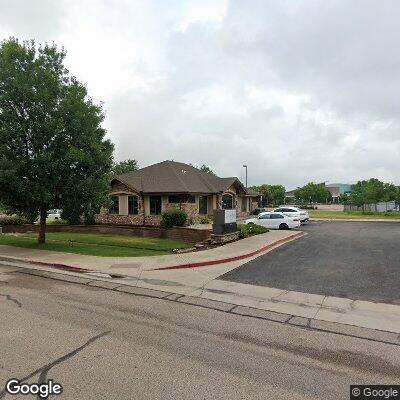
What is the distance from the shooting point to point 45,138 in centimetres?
1847

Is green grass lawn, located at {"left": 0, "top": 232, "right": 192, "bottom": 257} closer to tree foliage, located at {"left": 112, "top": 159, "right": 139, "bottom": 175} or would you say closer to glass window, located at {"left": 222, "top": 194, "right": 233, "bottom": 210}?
glass window, located at {"left": 222, "top": 194, "right": 233, "bottom": 210}

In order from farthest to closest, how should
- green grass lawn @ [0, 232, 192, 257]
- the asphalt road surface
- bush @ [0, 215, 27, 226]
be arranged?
1. bush @ [0, 215, 27, 226]
2. green grass lawn @ [0, 232, 192, 257]
3. the asphalt road surface

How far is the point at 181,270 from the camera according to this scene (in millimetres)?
14352

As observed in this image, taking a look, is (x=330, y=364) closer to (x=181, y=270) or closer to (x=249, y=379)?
A: (x=249, y=379)

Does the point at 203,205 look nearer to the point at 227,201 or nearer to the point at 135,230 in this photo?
the point at 227,201

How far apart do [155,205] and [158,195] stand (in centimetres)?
97

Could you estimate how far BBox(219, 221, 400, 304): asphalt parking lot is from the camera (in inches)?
450

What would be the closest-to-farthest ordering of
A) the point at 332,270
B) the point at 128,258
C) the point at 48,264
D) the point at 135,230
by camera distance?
the point at 332,270 → the point at 48,264 → the point at 128,258 → the point at 135,230

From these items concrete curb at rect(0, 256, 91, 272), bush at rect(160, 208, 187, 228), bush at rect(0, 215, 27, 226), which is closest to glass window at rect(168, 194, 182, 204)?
bush at rect(160, 208, 187, 228)

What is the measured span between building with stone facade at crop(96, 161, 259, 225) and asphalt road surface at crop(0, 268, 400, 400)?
77.4ft

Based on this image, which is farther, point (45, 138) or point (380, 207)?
point (380, 207)

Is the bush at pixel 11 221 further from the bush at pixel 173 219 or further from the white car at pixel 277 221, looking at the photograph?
the white car at pixel 277 221

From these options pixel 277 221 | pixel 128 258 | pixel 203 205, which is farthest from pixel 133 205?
pixel 128 258

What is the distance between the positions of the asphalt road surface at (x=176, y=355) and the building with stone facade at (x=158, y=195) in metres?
23.6
